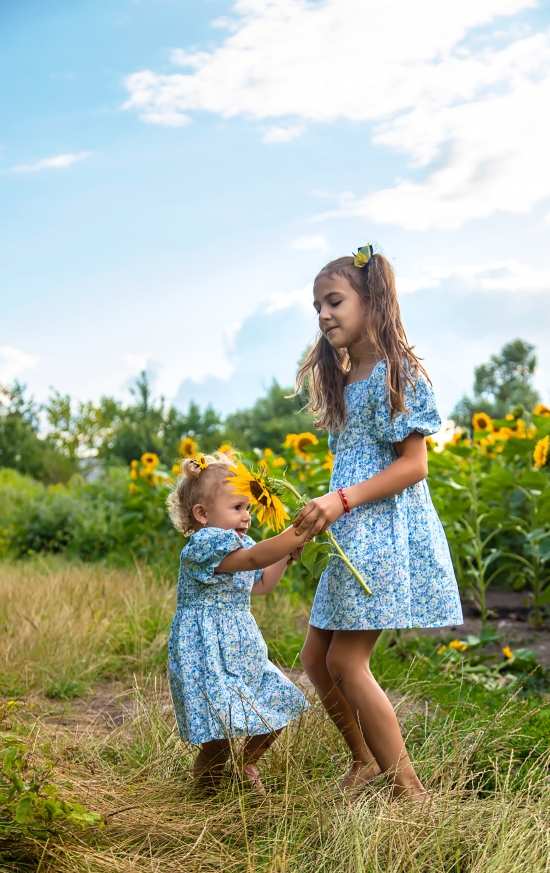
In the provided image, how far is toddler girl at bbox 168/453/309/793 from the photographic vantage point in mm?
2527

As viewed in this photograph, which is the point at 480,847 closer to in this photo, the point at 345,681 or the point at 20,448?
the point at 345,681

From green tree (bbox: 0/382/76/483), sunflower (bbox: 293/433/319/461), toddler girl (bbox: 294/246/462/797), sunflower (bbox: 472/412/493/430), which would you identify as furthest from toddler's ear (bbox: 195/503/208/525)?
green tree (bbox: 0/382/76/483)

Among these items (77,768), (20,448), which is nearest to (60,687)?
(77,768)

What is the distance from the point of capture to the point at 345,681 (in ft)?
8.48

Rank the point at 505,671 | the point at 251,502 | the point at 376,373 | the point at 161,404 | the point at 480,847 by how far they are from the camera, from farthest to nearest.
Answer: the point at 161,404 → the point at 505,671 → the point at 376,373 → the point at 251,502 → the point at 480,847

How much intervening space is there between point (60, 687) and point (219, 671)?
1882 mm

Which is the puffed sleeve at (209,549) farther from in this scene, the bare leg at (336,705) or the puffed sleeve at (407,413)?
the puffed sleeve at (407,413)

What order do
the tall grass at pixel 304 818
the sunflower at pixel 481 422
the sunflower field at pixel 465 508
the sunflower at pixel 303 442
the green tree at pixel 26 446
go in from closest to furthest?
1. the tall grass at pixel 304 818
2. the sunflower field at pixel 465 508
3. the sunflower at pixel 303 442
4. the sunflower at pixel 481 422
5. the green tree at pixel 26 446

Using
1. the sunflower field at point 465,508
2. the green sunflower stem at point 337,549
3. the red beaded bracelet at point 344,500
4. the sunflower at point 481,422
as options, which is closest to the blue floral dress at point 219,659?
the green sunflower stem at point 337,549

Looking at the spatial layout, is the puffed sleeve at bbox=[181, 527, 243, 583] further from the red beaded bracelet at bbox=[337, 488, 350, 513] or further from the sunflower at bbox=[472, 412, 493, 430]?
the sunflower at bbox=[472, 412, 493, 430]

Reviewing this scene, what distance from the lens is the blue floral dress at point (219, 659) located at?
253cm

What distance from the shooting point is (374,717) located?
2.55 metres

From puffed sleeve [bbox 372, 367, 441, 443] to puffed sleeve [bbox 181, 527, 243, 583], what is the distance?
571mm

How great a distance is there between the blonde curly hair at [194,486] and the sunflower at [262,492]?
0.47 feet
